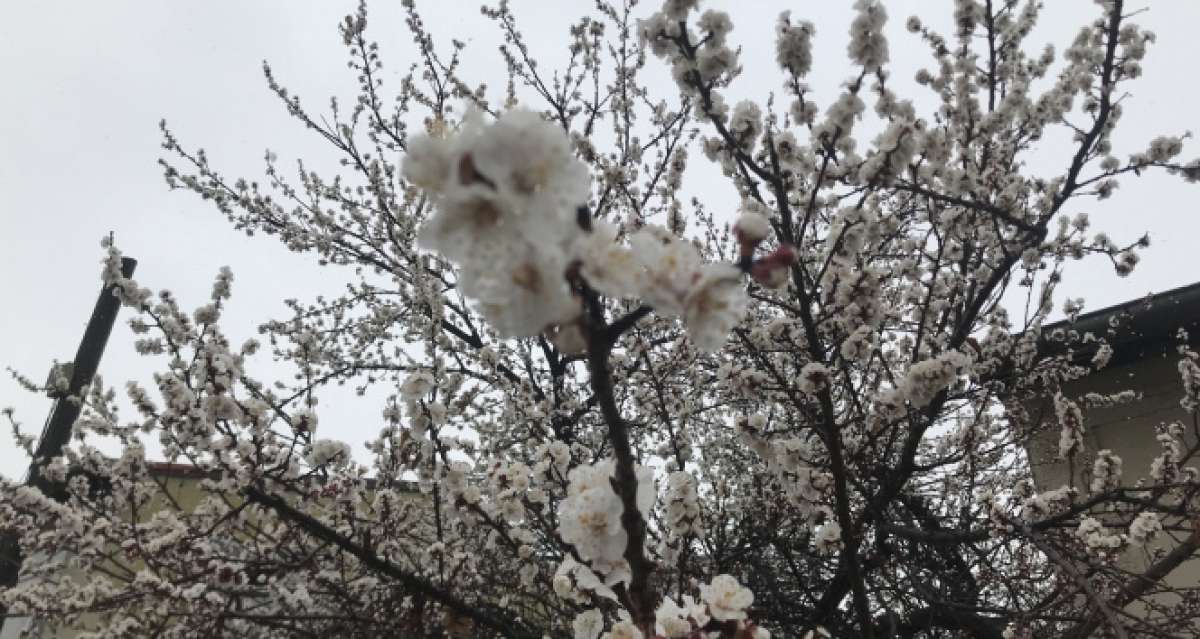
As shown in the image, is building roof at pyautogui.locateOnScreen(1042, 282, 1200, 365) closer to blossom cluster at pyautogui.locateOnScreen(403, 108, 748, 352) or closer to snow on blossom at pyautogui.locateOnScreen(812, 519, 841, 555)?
snow on blossom at pyautogui.locateOnScreen(812, 519, 841, 555)

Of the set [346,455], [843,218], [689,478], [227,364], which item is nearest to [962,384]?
[843,218]

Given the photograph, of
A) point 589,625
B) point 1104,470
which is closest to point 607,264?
point 589,625

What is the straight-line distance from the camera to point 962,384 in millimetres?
4117

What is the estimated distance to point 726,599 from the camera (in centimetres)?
167

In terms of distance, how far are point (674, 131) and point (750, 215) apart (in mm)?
5679

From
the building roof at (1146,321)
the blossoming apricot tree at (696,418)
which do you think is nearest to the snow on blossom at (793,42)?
the blossoming apricot tree at (696,418)

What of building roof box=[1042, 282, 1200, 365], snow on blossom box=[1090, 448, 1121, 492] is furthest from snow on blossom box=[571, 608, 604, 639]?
building roof box=[1042, 282, 1200, 365]

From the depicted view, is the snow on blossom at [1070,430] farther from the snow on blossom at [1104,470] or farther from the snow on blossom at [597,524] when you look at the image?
the snow on blossom at [597,524]

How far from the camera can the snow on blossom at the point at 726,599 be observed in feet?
5.25

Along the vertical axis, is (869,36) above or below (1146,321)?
below

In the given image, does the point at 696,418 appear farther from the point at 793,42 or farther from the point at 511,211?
the point at 511,211

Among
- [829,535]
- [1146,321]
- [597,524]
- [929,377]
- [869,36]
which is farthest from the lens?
[1146,321]

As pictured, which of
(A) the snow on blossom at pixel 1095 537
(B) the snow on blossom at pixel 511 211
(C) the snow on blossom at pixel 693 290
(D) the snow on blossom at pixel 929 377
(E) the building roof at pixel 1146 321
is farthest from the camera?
(E) the building roof at pixel 1146 321

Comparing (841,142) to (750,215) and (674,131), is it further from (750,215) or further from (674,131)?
(674,131)
